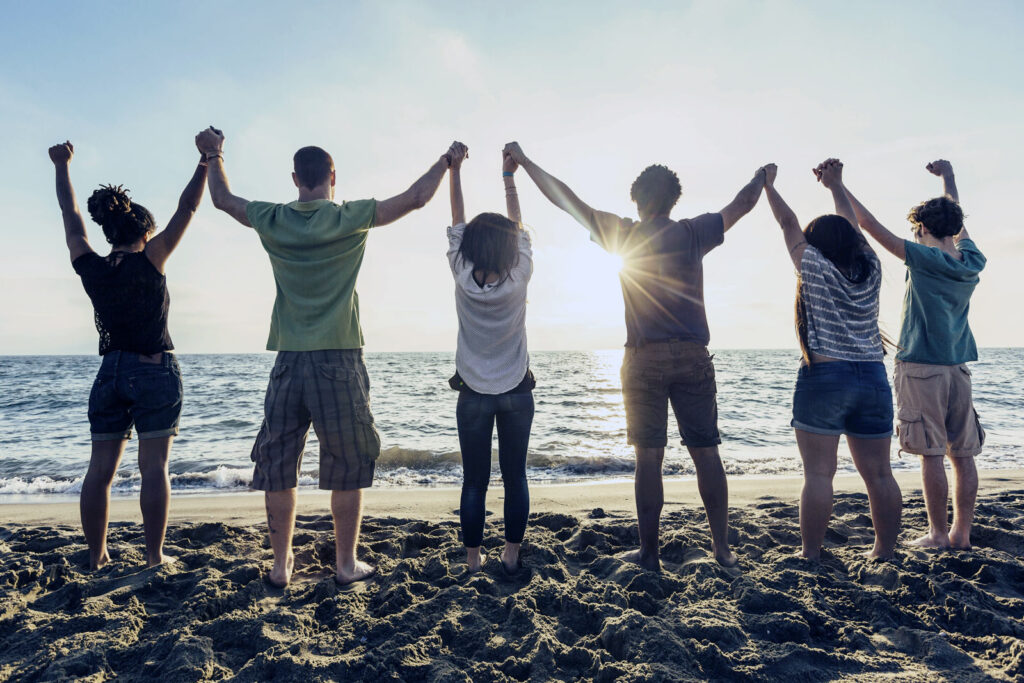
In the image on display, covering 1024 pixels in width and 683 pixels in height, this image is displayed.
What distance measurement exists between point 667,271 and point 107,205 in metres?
3.14

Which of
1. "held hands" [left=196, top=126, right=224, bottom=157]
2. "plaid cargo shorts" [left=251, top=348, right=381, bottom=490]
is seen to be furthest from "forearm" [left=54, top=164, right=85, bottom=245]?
"plaid cargo shorts" [left=251, top=348, right=381, bottom=490]

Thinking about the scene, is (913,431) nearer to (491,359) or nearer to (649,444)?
(649,444)

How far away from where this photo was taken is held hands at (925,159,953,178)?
3939 mm

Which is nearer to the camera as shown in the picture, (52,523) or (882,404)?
(882,404)

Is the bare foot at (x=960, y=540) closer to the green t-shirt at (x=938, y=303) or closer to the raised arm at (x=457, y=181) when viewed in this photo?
the green t-shirt at (x=938, y=303)

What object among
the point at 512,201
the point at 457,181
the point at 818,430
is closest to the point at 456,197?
the point at 457,181

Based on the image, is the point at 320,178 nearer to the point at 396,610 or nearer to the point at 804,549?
the point at 396,610

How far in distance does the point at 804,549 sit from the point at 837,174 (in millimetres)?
2214

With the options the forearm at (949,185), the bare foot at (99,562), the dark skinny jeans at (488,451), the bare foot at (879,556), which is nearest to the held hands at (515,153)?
the dark skinny jeans at (488,451)

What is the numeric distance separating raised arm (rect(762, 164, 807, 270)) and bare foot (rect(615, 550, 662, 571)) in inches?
71.3

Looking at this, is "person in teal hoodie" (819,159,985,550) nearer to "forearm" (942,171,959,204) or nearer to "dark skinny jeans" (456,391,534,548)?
"forearm" (942,171,959,204)

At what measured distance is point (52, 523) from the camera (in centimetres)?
458

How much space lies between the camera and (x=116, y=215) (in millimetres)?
3082

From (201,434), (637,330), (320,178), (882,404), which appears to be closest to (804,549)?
(882,404)
